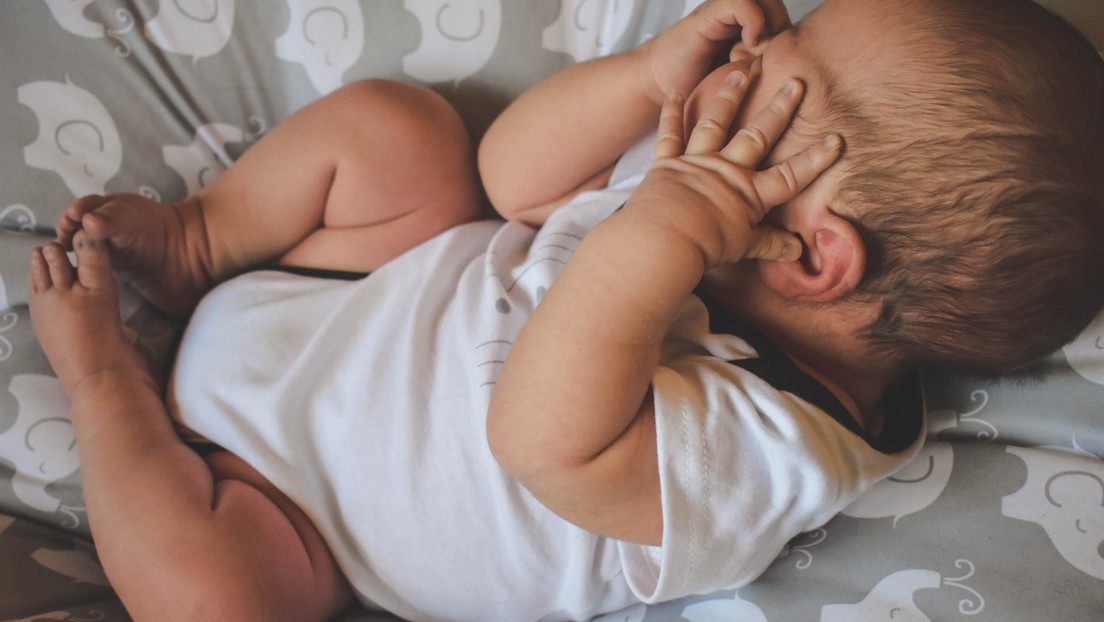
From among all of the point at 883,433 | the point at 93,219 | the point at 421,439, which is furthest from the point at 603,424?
the point at 93,219

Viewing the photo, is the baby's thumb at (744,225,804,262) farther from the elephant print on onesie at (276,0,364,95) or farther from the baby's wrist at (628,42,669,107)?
the elephant print on onesie at (276,0,364,95)

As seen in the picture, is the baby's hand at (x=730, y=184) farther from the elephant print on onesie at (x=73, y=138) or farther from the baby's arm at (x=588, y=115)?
the elephant print on onesie at (x=73, y=138)

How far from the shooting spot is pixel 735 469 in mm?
699

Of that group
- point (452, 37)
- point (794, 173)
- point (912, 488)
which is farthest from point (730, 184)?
point (452, 37)

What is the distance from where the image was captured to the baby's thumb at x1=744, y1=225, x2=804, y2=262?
692 mm

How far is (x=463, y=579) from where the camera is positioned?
32.5 inches

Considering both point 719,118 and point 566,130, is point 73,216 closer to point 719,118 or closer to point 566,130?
point 566,130

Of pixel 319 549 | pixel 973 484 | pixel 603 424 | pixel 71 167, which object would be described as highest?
pixel 71 167

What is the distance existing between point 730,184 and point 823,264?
0.11 meters

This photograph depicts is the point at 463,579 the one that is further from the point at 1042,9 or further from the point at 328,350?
the point at 1042,9

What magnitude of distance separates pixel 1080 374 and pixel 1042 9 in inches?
16.5

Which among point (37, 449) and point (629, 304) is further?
point (37, 449)

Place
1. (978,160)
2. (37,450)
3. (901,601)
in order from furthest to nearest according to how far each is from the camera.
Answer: (37,450)
(901,601)
(978,160)

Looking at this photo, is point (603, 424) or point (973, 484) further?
point (973, 484)
